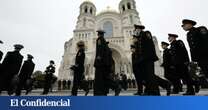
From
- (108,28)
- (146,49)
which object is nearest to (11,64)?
(146,49)

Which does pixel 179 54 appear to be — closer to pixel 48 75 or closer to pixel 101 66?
pixel 101 66

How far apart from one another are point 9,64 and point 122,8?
45320 mm

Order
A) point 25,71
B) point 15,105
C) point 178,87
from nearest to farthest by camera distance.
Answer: point 15,105, point 178,87, point 25,71

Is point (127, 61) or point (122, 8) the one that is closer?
point (127, 61)

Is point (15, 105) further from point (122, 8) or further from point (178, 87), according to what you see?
point (122, 8)

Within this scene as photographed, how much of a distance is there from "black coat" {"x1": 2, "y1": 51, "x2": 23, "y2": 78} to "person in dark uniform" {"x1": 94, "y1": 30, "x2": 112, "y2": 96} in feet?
9.75

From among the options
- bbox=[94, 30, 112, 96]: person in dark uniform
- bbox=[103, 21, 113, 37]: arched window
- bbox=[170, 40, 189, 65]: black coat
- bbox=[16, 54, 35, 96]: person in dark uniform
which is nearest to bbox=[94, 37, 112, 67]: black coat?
bbox=[94, 30, 112, 96]: person in dark uniform

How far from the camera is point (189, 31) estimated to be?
5.38 metres

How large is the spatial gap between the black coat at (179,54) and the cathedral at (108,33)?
33.2m

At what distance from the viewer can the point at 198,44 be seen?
518cm

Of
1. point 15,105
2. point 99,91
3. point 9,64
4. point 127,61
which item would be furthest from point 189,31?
point 127,61

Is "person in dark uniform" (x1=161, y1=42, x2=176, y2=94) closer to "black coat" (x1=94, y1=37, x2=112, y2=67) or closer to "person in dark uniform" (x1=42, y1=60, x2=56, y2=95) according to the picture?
"black coat" (x1=94, y1=37, x2=112, y2=67)

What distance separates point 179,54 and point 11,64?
520cm

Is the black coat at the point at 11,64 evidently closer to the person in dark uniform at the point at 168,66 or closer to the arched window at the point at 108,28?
the person in dark uniform at the point at 168,66
